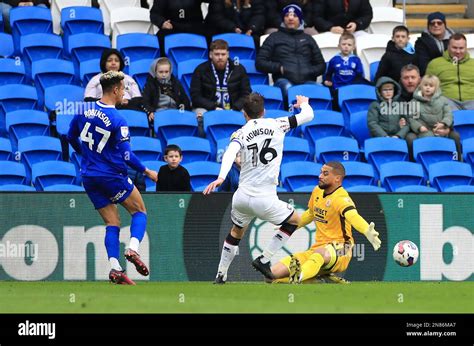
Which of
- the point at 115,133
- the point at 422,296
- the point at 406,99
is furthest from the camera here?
the point at 406,99

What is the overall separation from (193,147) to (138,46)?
2.25m

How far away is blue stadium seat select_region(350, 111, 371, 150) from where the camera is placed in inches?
757

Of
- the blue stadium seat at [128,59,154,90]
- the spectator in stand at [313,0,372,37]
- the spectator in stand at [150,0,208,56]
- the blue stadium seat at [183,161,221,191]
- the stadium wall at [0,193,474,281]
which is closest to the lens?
the stadium wall at [0,193,474,281]

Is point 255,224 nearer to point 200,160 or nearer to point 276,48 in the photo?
point 200,160

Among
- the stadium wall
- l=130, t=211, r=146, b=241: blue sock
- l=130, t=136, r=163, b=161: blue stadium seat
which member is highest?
l=130, t=136, r=163, b=161: blue stadium seat

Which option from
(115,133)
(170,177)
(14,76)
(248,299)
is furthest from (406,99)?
(248,299)

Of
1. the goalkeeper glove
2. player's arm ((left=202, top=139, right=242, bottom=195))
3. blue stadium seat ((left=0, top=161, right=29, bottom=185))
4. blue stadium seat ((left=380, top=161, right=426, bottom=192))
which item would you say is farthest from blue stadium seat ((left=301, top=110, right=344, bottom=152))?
Answer: the goalkeeper glove

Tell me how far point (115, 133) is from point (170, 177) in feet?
10.8

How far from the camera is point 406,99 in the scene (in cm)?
1920

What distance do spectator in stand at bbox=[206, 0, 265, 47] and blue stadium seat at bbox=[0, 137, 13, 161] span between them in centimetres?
414

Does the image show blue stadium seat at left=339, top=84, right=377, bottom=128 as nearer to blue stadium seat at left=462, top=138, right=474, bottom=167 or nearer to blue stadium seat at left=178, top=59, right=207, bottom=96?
blue stadium seat at left=462, top=138, right=474, bottom=167

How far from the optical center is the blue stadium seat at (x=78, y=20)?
1938 centimetres

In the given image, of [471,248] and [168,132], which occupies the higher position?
[168,132]

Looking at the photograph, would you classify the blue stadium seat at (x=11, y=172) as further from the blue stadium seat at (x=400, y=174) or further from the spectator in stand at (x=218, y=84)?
the blue stadium seat at (x=400, y=174)
